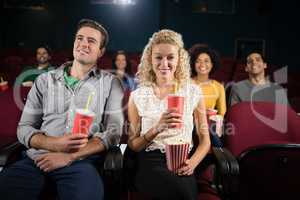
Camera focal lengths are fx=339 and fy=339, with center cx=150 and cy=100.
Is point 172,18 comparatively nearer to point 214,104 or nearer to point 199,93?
point 214,104

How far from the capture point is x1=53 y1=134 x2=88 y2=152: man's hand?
1292mm

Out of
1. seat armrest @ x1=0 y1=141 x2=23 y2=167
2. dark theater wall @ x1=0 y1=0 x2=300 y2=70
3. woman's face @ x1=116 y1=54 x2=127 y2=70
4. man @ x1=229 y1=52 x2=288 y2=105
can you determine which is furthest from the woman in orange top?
dark theater wall @ x1=0 y1=0 x2=300 y2=70

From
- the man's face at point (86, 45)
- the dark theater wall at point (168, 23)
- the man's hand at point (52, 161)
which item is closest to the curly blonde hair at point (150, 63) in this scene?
the man's face at point (86, 45)

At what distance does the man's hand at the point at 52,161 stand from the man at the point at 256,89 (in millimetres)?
1555

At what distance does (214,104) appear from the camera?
2.34 m

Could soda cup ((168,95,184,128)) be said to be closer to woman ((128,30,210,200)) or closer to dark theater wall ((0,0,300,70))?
woman ((128,30,210,200))

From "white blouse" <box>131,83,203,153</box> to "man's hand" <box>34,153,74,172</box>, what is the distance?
0.36 m

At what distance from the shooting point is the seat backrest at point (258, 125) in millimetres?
1749

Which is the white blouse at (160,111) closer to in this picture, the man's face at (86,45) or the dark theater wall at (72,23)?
the man's face at (86,45)

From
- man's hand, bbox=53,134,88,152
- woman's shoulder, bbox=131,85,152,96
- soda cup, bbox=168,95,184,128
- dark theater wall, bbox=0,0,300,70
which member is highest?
dark theater wall, bbox=0,0,300,70

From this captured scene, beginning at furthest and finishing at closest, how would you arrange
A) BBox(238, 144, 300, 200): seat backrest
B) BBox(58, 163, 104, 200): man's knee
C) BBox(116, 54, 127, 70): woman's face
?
1. BBox(116, 54, 127, 70): woman's face
2. BBox(238, 144, 300, 200): seat backrest
3. BBox(58, 163, 104, 200): man's knee

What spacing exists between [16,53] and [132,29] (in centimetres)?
244

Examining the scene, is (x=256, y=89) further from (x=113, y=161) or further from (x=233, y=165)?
(x=113, y=161)

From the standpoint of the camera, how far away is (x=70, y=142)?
132 cm
